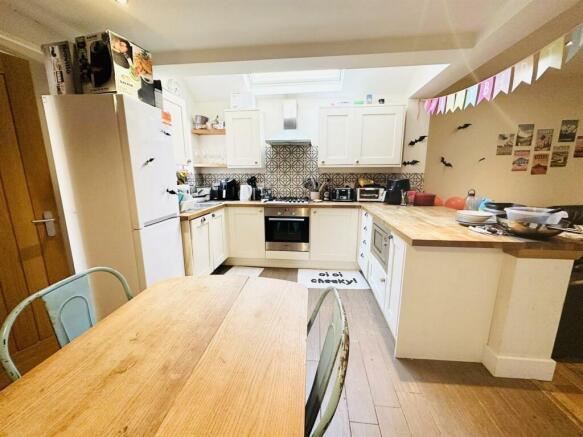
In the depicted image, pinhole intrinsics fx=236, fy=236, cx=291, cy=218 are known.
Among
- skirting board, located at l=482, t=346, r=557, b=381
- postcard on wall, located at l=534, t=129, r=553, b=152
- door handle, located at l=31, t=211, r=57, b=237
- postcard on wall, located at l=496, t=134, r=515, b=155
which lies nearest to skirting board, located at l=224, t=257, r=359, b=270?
skirting board, located at l=482, t=346, r=557, b=381

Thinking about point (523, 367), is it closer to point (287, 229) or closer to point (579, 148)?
point (287, 229)

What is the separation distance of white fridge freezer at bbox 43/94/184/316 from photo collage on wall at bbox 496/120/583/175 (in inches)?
172

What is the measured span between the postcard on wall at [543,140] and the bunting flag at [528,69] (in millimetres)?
2142

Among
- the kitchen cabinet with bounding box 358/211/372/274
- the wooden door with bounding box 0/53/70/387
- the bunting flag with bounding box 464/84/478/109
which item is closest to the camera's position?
the wooden door with bounding box 0/53/70/387

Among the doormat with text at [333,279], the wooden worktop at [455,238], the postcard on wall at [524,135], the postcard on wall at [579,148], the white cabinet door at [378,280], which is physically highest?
the postcard on wall at [524,135]

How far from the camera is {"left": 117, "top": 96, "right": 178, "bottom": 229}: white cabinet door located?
156cm

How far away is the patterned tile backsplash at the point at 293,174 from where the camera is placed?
3461 millimetres

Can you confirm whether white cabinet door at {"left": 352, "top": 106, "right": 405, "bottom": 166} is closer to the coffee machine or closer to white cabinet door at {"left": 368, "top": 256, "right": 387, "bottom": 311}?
the coffee machine

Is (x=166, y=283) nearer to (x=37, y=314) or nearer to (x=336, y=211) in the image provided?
(x=37, y=314)

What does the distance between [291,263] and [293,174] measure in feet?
4.30

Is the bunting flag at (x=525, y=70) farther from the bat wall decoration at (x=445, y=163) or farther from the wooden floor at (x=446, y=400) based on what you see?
the bat wall decoration at (x=445, y=163)

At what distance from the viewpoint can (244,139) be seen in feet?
10.5

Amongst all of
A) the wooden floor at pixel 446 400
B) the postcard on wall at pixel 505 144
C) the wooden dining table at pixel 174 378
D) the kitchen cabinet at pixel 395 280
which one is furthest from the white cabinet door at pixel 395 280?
the postcard on wall at pixel 505 144

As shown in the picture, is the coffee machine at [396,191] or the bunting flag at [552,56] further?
the coffee machine at [396,191]
